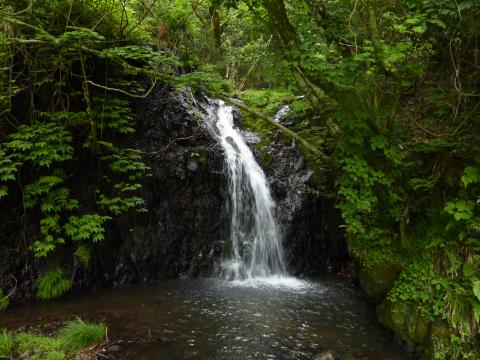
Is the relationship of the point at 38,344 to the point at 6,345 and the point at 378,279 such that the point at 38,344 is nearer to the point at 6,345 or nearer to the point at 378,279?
the point at 6,345

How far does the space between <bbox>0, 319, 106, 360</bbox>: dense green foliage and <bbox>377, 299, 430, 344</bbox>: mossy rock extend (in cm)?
389

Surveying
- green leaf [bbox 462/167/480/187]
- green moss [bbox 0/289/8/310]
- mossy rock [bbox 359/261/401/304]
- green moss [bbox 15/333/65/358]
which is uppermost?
green leaf [bbox 462/167/480/187]

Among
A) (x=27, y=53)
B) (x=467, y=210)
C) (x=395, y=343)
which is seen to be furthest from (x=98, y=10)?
(x=395, y=343)

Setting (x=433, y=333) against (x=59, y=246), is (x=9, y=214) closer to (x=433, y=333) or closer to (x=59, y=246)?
(x=59, y=246)

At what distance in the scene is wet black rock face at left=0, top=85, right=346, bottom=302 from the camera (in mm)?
7457

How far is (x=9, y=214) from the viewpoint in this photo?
6566 millimetres

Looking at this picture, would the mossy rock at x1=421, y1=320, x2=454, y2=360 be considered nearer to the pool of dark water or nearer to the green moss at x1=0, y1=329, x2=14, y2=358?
the pool of dark water

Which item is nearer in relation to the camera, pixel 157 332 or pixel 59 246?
pixel 157 332

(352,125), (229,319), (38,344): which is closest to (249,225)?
(229,319)

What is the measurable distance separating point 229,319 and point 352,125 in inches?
134

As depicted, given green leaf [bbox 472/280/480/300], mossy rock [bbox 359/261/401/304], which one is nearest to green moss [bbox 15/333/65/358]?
mossy rock [bbox 359/261/401/304]

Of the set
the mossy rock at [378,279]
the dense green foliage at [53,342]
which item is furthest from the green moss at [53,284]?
the mossy rock at [378,279]

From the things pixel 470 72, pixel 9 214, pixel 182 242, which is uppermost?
pixel 470 72

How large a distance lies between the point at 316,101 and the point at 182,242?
434cm
